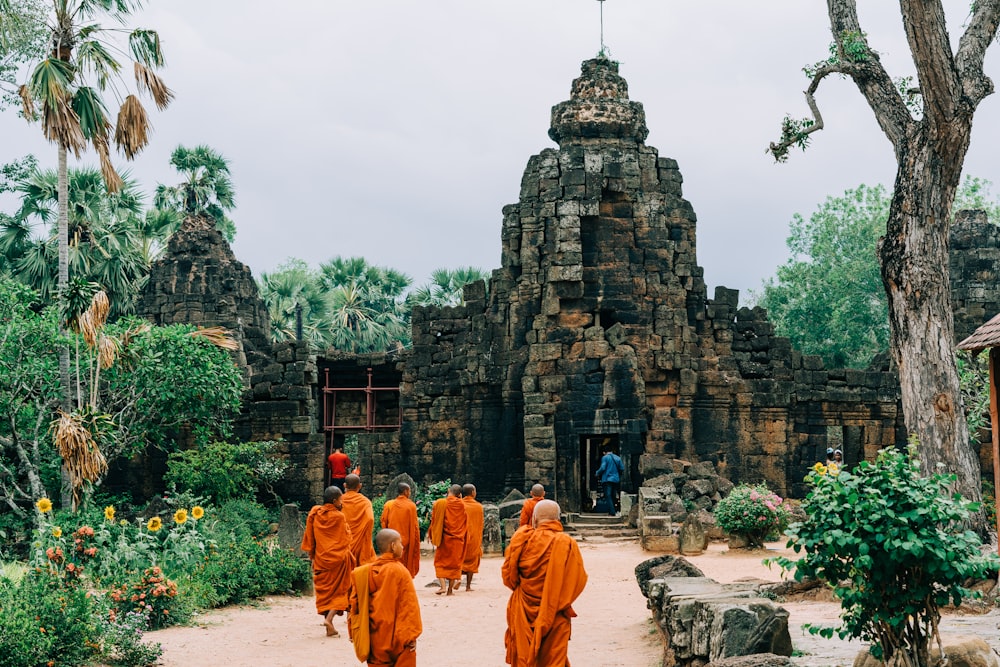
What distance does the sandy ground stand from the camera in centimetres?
919

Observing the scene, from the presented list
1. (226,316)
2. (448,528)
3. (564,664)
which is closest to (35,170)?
(226,316)

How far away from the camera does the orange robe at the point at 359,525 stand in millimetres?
11141

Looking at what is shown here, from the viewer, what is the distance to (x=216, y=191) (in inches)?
1278

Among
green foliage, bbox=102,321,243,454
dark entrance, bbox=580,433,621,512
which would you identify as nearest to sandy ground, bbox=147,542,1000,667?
green foliage, bbox=102,321,243,454

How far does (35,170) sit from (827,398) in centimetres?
1727

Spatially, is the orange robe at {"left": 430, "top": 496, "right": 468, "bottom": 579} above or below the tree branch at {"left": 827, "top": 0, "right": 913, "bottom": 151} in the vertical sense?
below

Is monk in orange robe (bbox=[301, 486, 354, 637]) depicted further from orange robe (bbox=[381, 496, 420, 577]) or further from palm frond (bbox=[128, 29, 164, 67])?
palm frond (bbox=[128, 29, 164, 67])

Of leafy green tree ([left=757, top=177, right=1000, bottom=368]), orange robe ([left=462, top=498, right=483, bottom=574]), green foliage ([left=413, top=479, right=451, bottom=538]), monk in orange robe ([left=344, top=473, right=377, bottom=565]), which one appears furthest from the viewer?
leafy green tree ([left=757, top=177, right=1000, bottom=368])

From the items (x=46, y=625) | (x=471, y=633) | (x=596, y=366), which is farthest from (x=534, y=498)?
(x=596, y=366)

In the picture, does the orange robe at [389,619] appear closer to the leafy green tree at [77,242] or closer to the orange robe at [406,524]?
the orange robe at [406,524]

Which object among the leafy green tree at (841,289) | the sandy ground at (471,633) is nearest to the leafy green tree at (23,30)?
the sandy ground at (471,633)

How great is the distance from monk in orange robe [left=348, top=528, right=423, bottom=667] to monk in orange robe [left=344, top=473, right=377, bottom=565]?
12.0 ft

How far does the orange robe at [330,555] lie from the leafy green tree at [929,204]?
233 inches

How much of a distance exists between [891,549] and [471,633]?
556cm
